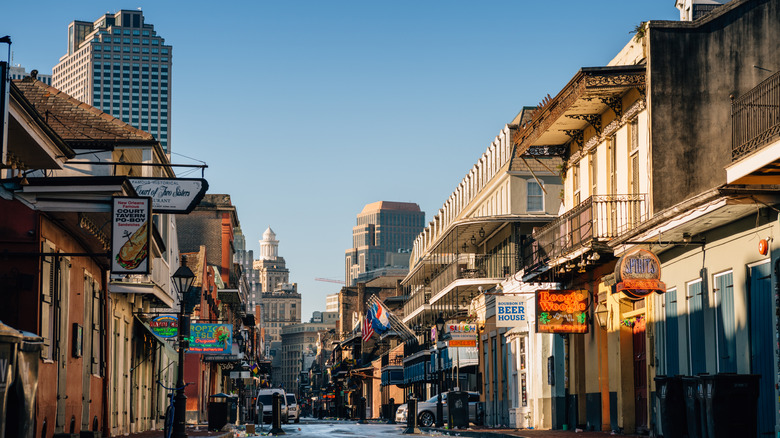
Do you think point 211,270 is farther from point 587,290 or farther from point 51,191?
point 51,191

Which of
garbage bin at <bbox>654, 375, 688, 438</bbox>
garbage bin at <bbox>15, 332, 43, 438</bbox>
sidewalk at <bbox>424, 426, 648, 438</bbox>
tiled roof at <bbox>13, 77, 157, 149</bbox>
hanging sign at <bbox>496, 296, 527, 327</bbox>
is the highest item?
tiled roof at <bbox>13, 77, 157, 149</bbox>

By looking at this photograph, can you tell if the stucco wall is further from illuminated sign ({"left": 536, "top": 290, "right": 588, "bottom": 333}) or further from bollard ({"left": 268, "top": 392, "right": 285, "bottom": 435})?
bollard ({"left": 268, "top": 392, "right": 285, "bottom": 435})

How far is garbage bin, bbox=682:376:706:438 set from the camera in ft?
51.9

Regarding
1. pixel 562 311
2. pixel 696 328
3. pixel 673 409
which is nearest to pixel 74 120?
pixel 562 311

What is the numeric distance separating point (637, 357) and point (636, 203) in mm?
3852

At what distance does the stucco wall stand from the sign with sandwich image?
33.9 feet

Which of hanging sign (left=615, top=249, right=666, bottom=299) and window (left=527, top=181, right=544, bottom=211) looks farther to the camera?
window (left=527, top=181, right=544, bottom=211)

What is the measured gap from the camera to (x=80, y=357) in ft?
78.0

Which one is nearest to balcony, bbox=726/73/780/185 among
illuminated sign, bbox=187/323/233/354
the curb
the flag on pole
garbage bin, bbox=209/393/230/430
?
the curb

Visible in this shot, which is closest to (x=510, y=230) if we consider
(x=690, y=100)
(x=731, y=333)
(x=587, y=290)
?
(x=587, y=290)

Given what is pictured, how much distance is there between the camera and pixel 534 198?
163 feet

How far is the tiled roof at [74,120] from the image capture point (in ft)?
93.8

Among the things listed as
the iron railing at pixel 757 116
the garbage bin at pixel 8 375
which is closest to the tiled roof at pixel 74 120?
the iron railing at pixel 757 116

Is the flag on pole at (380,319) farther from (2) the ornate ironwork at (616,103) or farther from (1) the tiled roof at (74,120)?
(2) the ornate ironwork at (616,103)
